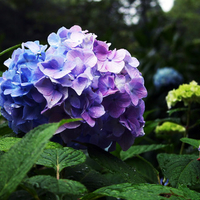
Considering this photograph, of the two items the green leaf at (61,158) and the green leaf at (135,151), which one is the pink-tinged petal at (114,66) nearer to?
the green leaf at (61,158)

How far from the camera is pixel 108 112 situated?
59 centimetres

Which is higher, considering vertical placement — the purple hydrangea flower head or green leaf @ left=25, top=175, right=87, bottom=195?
the purple hydrangea flower head

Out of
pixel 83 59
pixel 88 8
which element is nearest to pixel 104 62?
pixel 83 59

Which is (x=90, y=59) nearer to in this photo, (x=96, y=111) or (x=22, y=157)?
(x=96, y=111)

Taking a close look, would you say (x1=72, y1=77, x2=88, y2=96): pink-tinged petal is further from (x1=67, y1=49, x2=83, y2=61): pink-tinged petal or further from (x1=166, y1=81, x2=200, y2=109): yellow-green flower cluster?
(x1=166, y1=81, x2=200, y2=109): yellow-green flower cluster

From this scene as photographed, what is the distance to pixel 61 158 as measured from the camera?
0.47 metres

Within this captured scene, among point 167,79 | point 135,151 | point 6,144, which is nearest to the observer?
point 6,144

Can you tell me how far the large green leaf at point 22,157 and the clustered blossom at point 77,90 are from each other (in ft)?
0.59

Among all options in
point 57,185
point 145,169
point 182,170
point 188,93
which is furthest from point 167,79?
point 57,185

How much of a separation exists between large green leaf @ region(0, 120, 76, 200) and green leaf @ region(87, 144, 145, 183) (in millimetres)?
216

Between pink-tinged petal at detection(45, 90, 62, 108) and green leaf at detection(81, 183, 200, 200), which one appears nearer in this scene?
green leaf at detection(81, 183, 200, 200)

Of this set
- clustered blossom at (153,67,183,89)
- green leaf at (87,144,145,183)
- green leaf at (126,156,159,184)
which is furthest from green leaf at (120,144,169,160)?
clustered blossom at (153,67,183,89)

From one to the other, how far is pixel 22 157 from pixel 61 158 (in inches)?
5.5

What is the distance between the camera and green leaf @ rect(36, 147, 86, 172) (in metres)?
0.44
